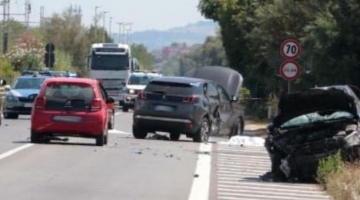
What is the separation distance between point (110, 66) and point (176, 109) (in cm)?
3318

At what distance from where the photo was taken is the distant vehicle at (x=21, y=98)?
143 ft

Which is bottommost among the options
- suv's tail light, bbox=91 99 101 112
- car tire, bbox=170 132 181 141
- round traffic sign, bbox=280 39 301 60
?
car tire, bbox=170 132 181 141

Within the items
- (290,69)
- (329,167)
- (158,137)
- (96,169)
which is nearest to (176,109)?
(158,137)

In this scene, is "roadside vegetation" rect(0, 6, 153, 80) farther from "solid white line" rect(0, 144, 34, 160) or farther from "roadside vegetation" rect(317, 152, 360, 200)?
"roadside vegetation" rect(317, 152, 360, 200)

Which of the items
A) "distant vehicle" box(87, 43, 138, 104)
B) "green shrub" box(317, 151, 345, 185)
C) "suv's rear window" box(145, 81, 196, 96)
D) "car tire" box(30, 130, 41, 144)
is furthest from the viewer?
"distant vehicle" box(87, 43, 138, 104)

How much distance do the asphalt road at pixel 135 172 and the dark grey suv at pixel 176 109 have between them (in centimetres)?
114

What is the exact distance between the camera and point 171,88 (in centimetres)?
3281

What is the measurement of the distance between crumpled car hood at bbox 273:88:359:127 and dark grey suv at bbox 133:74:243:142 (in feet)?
33.8

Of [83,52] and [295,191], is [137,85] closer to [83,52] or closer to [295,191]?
[295,191]

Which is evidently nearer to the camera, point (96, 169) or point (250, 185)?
point (250, 185)

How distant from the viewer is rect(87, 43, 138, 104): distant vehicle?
6500 centimetres

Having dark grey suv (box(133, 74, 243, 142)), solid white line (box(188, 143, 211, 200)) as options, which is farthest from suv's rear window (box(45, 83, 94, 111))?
dark grey suv (box(133, 74, 243, 142))

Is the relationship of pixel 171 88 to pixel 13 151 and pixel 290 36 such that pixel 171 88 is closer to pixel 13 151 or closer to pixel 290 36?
pixel 13 151

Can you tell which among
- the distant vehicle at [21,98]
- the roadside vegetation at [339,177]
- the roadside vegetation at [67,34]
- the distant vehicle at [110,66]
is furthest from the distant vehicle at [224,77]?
the roadside vegetation at [67,34]
